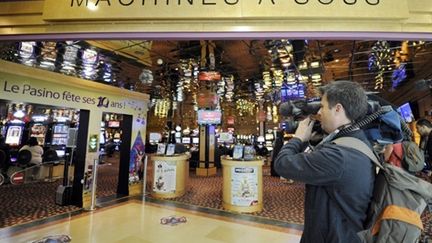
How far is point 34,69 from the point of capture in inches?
173

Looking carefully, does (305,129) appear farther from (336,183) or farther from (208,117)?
(208,117)

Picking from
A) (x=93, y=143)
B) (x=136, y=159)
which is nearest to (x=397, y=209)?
(x=93, y=143)

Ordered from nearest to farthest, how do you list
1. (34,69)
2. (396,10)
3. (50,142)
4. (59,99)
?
(396,10) → (34,69) → (59,99) → (50,142)

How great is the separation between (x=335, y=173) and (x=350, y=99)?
0.36 m

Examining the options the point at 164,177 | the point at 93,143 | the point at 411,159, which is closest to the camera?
the point at 411,159

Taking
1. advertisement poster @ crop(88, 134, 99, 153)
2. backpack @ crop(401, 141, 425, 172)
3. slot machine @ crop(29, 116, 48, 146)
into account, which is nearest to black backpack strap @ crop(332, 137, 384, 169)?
backpack @ crop(401, 141, 425, 172)

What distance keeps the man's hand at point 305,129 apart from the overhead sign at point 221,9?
1.27m

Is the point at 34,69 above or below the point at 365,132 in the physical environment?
above

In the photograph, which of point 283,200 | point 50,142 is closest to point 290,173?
point 283,200

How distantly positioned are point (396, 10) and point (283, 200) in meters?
4.83

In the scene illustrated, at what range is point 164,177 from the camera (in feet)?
20.4

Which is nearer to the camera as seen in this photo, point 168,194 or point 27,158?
point 168,194

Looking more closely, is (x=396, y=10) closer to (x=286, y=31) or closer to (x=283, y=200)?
(x=286, y=31)

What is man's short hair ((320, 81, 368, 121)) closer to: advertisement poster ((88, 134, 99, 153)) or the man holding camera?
the man holding camera
